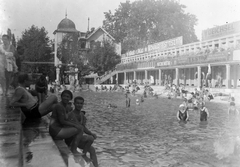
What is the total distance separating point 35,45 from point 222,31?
107 ft

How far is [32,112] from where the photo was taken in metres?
6.56

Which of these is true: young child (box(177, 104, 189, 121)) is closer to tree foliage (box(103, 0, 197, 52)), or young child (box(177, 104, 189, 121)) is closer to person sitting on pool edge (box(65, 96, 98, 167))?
person sitting on pool edge (box(65, 96, 98, 167))

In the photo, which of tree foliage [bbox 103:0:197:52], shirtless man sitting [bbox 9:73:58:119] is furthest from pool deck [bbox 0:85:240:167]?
tree foliage [bbox 103:0:197:52]

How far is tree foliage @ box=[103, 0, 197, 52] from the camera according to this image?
60188 millimetres

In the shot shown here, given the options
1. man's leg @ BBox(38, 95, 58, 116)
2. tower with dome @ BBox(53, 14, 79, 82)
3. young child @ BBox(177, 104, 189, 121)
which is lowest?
young child @ BBox(177, 104, 189, 121)

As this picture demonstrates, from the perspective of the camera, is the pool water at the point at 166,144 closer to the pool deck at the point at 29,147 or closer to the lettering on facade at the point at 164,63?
the pool deck at the point at 29,147

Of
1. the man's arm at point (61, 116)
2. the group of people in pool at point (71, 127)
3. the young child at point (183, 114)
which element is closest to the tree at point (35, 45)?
Result: the young child at point (183, 114)

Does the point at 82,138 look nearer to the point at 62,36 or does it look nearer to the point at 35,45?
the point at 35,45

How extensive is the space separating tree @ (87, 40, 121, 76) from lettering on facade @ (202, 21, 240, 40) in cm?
2341

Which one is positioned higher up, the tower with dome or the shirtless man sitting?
the tower with dome

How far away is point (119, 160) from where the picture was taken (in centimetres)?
651

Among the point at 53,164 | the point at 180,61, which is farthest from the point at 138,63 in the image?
the point at 53,164

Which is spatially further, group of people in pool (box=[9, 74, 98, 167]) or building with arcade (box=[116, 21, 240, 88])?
building with arcade (box=[116, 21, 240, 88])

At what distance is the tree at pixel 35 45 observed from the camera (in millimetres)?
52031
